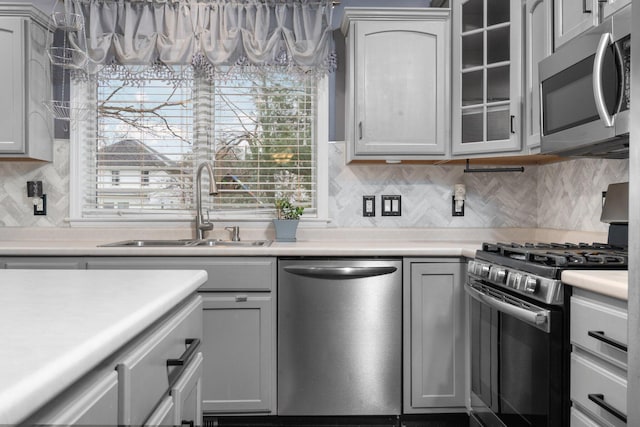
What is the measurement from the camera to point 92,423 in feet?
2.38

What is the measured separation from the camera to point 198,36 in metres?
3.20

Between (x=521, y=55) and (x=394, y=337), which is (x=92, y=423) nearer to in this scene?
(x=394, y=337)

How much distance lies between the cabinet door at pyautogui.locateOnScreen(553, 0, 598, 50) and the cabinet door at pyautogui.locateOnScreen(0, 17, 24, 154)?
2.69m

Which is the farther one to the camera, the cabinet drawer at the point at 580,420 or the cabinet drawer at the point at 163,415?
the cabinet drawer at the point at 580,420

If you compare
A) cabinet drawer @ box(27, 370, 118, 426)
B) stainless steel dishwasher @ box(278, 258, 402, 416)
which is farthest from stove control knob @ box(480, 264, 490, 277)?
cabinet drawer @ box(27, 370, 118, 426)

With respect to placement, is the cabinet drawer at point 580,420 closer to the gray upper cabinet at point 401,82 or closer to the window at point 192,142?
the gray upper cabinet at point 401,82

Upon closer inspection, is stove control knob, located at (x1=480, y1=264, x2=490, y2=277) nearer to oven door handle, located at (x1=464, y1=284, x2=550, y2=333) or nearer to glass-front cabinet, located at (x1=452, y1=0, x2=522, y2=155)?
oven door handle, located at (x1=464, y1=284, x2=550, y2=333)

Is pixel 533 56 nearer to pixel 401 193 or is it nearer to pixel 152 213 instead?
pixel 401 193

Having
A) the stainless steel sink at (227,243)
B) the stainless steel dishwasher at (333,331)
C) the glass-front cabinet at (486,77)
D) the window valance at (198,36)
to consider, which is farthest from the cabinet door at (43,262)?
the glass-front cabinet at (486,77)

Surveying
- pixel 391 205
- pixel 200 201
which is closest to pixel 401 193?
pixel 391 205

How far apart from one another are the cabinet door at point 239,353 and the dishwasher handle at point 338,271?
21 cm

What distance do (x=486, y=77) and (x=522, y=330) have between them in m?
1.45

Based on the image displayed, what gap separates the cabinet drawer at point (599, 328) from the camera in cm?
144

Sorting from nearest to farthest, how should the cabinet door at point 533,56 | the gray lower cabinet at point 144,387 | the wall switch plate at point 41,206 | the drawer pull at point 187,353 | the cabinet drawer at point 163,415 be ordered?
the gray lower cabinet at point 144,387 < the cabinet drawer at point 163,415 < the drawer pull at point 187,353 < the cabinet door at point 533,56 < the wall switch plate at point 41,206
